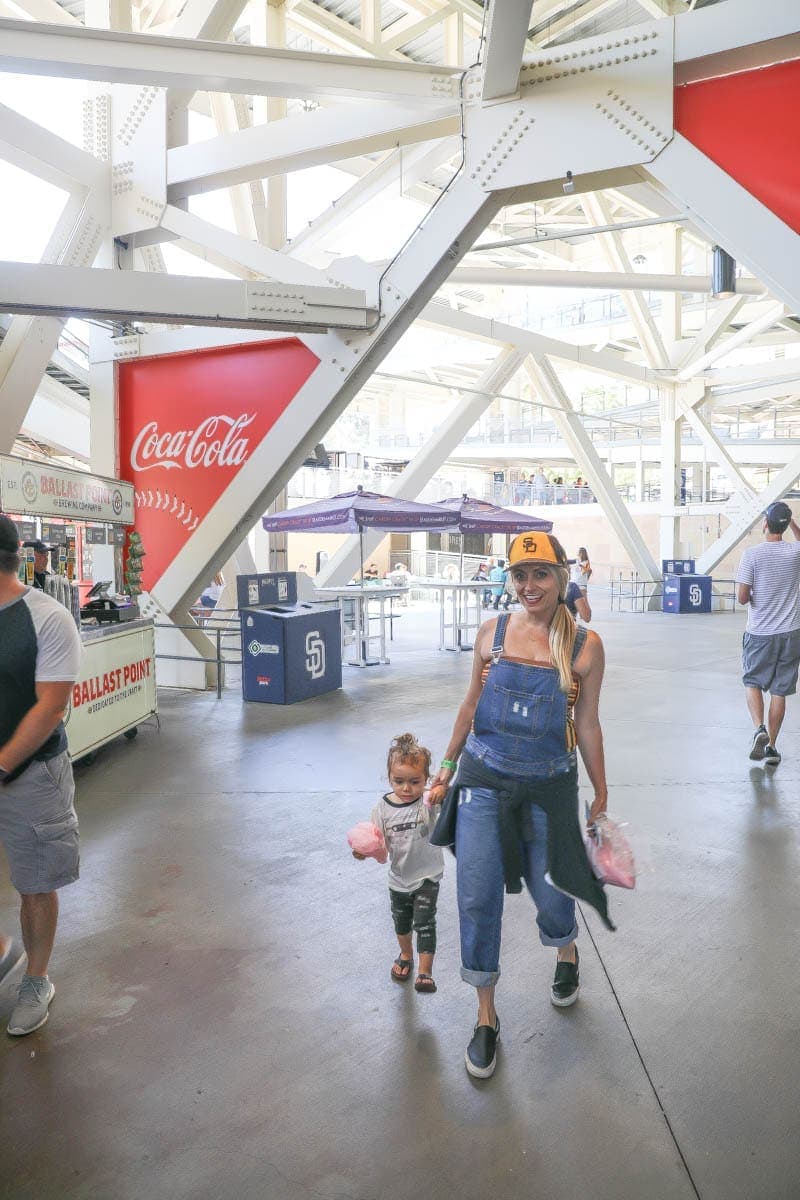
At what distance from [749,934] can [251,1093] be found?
7.81ft

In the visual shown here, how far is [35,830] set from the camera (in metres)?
3.05

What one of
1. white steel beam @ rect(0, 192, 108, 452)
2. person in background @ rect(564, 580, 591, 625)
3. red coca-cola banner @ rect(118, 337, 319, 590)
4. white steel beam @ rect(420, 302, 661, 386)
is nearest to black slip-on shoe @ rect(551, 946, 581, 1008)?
person in background @ rect(564, 580, 591, 625)

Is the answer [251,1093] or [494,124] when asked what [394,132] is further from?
[251,1093]

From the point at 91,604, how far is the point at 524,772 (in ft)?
18.4

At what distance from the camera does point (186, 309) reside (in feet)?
23.9

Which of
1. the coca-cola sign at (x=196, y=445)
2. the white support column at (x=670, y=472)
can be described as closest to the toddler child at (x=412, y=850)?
the coca-cola sign at (x=196, y=445)

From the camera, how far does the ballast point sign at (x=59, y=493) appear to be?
6008 mm

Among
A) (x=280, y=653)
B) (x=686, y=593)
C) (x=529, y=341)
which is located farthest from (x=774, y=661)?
(x=686, y=593)

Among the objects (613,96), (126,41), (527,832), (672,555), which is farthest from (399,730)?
(672,555)

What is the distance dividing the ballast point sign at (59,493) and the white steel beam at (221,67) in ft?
12.0

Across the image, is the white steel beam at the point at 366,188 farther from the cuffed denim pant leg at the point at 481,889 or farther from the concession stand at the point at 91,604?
the cuffed denim pant leg at the point at 481,889

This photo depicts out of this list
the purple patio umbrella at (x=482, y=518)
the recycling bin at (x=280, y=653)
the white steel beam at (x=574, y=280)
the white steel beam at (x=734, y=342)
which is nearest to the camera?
the recycling bin at (x=280, y=653)

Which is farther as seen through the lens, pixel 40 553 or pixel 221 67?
pixel 221 67

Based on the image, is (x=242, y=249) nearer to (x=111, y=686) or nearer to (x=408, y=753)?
(x=111, y=686)
